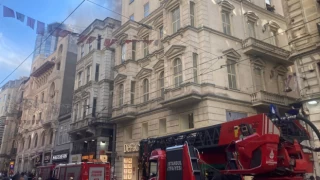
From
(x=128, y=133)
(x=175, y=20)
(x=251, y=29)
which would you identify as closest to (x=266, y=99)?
(x=251, y=29)

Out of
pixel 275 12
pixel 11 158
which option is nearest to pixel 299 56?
pixel 275 12

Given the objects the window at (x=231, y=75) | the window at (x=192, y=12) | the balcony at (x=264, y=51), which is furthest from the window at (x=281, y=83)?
the window at (x=192, y=12)

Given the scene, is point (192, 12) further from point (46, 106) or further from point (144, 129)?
point (46, 106)

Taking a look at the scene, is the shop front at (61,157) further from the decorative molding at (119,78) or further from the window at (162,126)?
the window at (162,126)

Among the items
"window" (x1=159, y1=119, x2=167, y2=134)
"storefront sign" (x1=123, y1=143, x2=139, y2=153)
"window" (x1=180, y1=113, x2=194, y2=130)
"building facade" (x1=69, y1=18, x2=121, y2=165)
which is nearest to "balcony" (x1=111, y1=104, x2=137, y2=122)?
"storefront sign" (x1=123, y1=143, x2=139, y2=153)

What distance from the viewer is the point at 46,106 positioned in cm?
4444

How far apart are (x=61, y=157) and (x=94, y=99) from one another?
10185 millimetres

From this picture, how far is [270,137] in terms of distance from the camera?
8.46m

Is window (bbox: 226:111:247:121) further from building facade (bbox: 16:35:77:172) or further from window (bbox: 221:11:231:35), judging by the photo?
building facade (bbox: 16:35:77:172)

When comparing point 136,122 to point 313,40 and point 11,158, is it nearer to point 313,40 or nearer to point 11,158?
point 313,40

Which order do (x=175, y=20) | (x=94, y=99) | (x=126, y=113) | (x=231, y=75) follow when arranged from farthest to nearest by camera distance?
1. (x=94, y=99)
2. (x=126, y=113)
3. (x=175, y=20)
4. (x=231, y=75)

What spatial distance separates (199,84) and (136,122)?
8.70 meters

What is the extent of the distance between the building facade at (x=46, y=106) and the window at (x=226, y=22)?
86.3 ft

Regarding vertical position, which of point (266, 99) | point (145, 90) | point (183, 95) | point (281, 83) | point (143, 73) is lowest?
point (183, 95)
